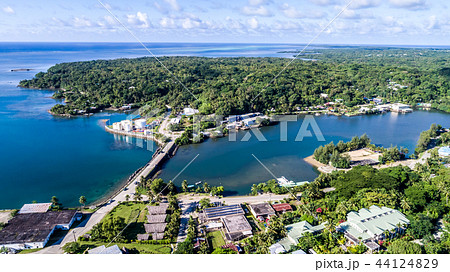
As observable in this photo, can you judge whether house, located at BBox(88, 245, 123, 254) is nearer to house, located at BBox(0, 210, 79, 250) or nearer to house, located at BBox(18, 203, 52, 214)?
house, located at BBox(0, 210, 79, 250)

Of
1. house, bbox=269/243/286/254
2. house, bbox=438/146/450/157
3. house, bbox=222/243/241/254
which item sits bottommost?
house, bbox=222/243/241/254

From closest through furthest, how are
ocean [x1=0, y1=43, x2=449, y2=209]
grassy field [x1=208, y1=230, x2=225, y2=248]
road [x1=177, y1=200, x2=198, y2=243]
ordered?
grassy field [x1=208, y1=230, x2=225, y2=248]
road [x1=177, y1=200, x2=198, y2=243]
ocean [x1=0, y1=43, x2=449, y2=209]

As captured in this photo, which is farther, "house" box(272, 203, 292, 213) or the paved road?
"house" box(272, 203, 292, 213)

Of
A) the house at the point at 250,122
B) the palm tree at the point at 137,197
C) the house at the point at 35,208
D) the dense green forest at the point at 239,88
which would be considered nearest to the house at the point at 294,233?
the palm tree at the point at 137,197

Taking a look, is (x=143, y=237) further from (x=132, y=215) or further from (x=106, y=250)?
(x=132, y=215)

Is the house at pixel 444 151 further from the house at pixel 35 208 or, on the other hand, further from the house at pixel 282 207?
the house at pixel 35 208

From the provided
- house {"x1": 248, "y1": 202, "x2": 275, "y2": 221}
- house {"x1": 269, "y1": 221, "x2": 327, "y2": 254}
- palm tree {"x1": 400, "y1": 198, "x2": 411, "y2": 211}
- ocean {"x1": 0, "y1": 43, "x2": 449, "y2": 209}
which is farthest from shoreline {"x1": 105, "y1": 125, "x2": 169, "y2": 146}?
palm tree {"x1": 400, "y1": 198, "x2": 411, "y2": 211}
